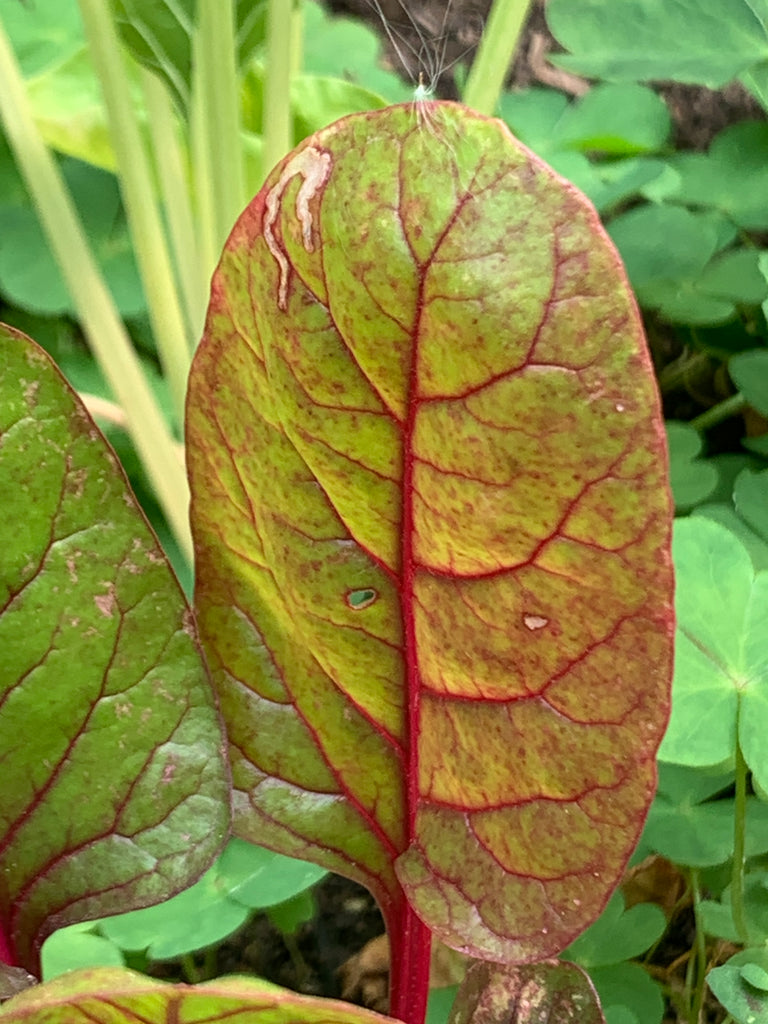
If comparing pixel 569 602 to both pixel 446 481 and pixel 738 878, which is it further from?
pixel 738 878

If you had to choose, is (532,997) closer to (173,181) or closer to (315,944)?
(315,944)

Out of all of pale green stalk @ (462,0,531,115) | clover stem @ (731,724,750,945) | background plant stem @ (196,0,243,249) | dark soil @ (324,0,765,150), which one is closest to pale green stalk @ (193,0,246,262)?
background plant stem @ (196,0,243,249)

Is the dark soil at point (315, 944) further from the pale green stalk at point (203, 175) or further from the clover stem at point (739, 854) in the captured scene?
the pale green stalk at point (203, 175)

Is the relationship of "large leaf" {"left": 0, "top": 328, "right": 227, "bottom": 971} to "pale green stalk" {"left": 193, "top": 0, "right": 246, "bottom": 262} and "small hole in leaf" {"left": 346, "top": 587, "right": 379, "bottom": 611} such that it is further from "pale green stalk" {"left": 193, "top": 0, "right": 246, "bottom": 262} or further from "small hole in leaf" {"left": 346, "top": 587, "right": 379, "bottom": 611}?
"pale green stalk" {"left": 193, "top": 0, "right": 246, "bottom": 262}

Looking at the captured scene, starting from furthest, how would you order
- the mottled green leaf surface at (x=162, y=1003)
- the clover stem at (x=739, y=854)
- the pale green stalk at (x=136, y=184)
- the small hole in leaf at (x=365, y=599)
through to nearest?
the pale green stalk at (x=136, y=184) → the clover stem at (x=739, y=854) → the small hole in leaf at (x=365, y=599) → the mottled green leaf surface at (x=162, y=1003)

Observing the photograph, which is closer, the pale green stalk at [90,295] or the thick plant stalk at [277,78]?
the thick plant stalk at [277,78]

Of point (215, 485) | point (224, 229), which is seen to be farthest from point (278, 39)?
point (215, 485)

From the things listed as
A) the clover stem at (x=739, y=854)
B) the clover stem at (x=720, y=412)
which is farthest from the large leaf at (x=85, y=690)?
the clover stem at (x=720, y=412)
